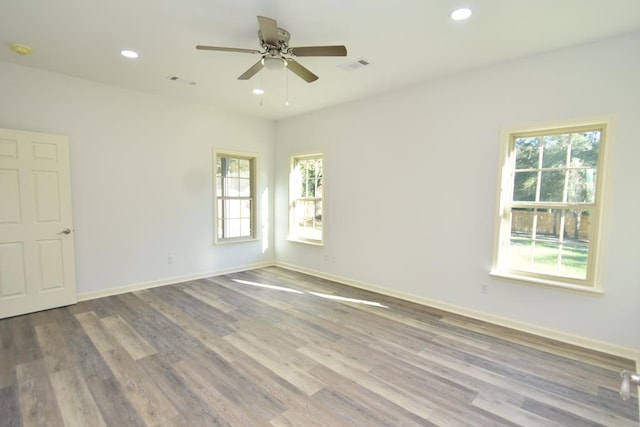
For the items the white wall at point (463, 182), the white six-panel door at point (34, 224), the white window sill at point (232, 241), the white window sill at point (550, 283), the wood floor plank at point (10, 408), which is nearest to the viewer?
the wood floor plank at point (10, 408)

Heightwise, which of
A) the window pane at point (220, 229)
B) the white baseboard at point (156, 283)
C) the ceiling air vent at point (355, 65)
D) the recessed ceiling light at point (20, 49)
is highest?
the ceiling air vent at point (355, 65)

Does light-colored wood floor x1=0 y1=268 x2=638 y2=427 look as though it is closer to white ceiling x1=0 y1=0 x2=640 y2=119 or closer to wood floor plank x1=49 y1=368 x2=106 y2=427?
wood floor plank x1=49 y1=368 x2=106 y2=427

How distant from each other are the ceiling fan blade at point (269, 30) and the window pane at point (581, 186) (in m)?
3.19

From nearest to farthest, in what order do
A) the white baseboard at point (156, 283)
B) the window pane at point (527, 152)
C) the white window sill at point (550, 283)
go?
the white window sill at point (550, 283) < the window pane at point (527, 152) < the white baseboard at point (156, 283)

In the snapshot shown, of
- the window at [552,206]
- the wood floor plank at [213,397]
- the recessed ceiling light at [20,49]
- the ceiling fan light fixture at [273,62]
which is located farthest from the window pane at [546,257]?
the recessed ceiling light at [20,49]

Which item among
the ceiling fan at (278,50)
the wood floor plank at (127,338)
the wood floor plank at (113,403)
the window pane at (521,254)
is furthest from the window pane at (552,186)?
the wood floor plank at (127,338)

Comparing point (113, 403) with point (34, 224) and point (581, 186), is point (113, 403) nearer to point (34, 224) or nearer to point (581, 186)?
point (34, 224)

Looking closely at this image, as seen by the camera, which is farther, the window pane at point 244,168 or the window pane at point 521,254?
the window pane at point 244,168

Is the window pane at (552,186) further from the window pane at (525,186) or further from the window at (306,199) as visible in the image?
the window at (306,199)

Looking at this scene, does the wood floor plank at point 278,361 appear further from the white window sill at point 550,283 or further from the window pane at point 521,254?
the window pane at point 521,254

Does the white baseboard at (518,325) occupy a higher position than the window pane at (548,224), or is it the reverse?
the window pane at (548,224)

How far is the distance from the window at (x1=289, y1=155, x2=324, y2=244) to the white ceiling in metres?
1.97

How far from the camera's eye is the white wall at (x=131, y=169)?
387 centimetres

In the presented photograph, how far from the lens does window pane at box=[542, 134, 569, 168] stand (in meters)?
3.20
